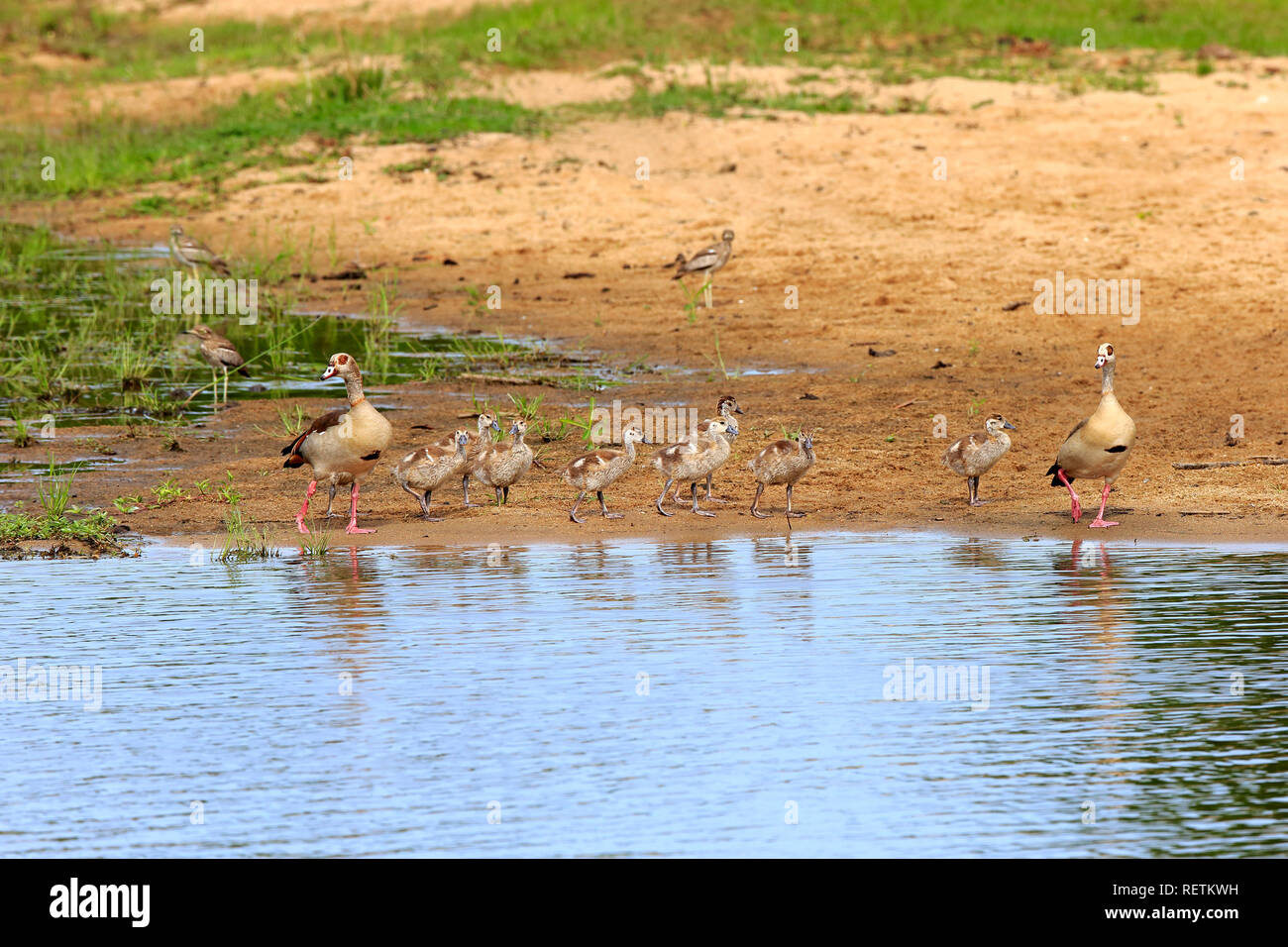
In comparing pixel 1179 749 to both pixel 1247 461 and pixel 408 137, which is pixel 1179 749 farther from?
pixel 408 137

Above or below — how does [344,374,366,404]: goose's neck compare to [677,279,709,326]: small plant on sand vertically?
below

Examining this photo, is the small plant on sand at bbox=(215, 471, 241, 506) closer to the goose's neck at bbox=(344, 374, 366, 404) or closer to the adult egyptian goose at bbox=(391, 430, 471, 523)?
the goose's neck at bbox=(344, 374, 366, 404)

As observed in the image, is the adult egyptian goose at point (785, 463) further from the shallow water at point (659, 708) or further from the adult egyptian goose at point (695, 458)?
the shallow water at point (659, 708)

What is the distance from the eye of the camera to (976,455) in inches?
503

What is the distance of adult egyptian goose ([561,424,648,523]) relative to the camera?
41.5ft

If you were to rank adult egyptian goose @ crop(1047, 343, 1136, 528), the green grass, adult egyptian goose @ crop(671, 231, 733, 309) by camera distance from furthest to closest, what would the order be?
1. the green grass
2. adult egyptian goose @ crop(671, 231, 733, 309)
3. adult egyptian goose @ crop(1047, 343, 1136, 528)

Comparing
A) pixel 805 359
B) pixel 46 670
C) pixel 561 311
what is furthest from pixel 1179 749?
pixel 561 311

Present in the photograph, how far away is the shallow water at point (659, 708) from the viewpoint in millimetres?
6664

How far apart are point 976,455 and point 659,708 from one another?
5309 millimetres

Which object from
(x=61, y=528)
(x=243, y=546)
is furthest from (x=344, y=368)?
(x=61, y=528)

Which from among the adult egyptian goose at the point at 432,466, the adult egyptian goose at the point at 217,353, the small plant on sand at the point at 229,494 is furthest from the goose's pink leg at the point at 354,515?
the adult egyptian goose at the point at 217,353

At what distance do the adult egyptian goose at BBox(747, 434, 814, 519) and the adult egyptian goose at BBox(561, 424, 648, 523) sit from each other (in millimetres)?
880

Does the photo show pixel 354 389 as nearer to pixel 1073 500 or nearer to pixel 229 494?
pixel 229 494

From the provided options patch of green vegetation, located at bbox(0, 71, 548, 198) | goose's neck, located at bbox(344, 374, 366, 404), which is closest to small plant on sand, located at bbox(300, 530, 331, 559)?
goose's neck, located at bbox(344, 374, 366, 404)
